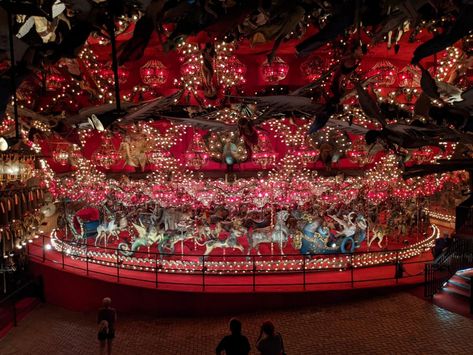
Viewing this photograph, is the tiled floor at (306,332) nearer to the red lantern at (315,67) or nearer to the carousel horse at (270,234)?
the carousel horse at (270,234)

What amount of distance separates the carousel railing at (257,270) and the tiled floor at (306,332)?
2.45 feet

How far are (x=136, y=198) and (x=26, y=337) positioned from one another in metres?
4.99

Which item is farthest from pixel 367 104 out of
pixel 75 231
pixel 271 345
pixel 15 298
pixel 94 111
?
pixel 75 231

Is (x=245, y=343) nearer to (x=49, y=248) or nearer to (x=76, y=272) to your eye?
(x=76, y=272)

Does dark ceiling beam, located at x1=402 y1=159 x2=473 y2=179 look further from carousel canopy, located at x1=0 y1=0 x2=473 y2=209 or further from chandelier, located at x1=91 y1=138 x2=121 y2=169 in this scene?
chandelier, located at x1=91 y1=138 x2=121 y2=169

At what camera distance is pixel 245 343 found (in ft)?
15.8

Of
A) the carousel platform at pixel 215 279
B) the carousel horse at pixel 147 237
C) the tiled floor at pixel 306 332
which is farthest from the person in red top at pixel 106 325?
Answer: the carousel horse at pixel 147 237

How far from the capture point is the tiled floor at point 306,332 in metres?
6.64

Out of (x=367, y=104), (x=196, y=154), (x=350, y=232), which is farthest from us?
(x=350, y=232)

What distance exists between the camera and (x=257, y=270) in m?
9.27

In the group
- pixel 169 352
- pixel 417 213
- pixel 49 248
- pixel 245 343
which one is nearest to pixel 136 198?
pixel 49 248

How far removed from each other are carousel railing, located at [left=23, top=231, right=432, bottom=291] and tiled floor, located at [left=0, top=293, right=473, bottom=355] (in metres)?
0.75

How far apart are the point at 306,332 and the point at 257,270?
2.23 meters

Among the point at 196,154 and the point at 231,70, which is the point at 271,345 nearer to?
the point at 231,70
